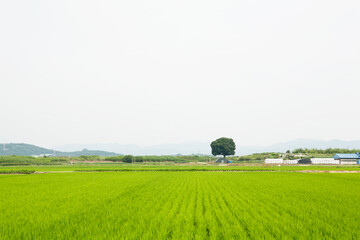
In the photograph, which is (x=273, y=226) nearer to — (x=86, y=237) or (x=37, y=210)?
(x=86, y=237)

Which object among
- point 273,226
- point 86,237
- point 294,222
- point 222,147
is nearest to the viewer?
point 86,237

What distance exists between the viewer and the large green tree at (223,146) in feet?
367

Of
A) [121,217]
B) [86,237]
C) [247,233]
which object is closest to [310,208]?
[247,233]

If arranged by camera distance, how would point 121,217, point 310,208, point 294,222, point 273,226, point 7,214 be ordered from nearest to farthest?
point 273,226 < point 294,222 < point 121,217 < point 7,214 < point 310,208

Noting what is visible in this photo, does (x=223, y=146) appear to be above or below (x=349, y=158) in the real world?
above

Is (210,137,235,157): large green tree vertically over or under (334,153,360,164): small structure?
over

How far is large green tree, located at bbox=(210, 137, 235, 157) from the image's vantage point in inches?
4402

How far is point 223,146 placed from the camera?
112 metres

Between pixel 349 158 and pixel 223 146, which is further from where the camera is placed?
pixel 223 146

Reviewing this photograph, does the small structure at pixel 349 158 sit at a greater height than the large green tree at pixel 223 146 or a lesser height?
lesser

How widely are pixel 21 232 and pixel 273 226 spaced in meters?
7.74

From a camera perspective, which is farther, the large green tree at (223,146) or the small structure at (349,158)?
the large green tree at (223,146)

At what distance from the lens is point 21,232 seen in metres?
7.40

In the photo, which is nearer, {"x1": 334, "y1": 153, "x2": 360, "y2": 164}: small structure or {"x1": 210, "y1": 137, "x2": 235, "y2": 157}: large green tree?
{"x1": 334, "y1": 153, "x2": 360, "y2": 164}: small structure
